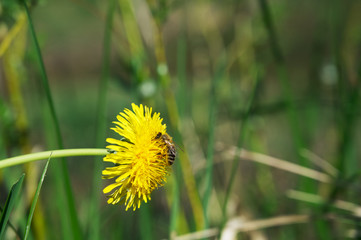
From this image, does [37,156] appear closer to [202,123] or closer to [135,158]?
[135,158]

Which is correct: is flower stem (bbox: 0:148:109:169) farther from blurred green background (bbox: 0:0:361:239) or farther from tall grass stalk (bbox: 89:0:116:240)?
tall grass stalk (bbox: 89:0:116:240)

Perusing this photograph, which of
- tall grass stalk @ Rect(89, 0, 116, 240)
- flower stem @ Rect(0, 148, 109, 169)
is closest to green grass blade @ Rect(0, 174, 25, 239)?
flower stem @ Rect(0, 148, 109, 169)

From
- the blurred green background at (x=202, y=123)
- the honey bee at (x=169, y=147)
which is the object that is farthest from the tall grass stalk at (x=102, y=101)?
the honey bee at (x=169, y=147)

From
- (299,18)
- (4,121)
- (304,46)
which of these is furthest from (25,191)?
(299,18)

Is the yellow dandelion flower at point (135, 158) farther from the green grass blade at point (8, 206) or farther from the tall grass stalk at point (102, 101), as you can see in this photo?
the tall grass stalk at point (102, 101)

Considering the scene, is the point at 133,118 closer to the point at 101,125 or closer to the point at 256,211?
the point at 101,125

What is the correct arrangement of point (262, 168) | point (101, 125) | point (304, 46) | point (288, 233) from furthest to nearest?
point (304, 46)
point (262, 168)
point (288, 233)
point (101, 125)
